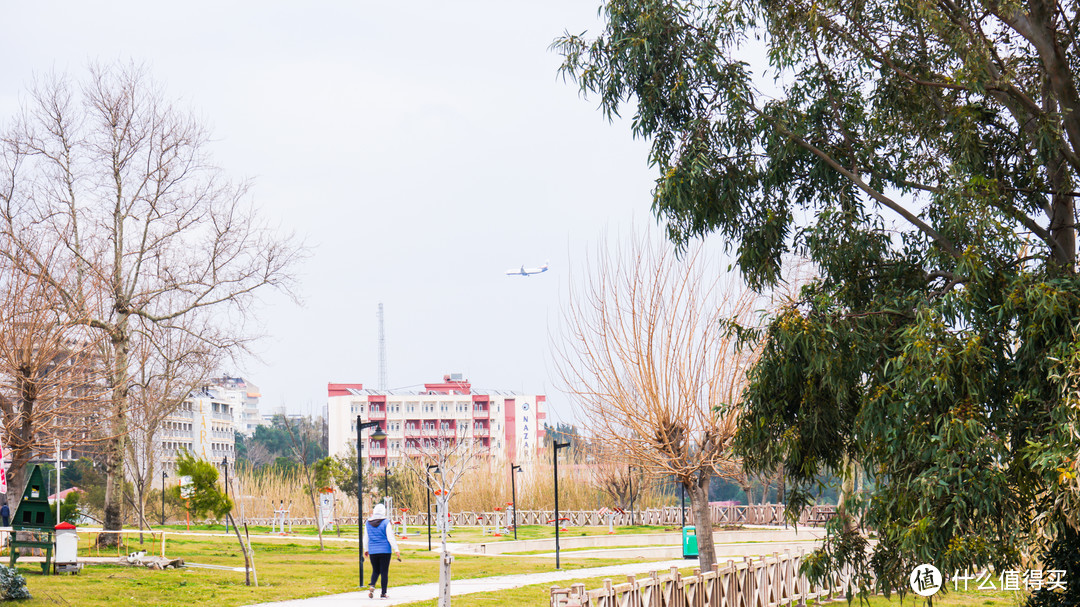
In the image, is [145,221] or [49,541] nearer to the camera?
[49,541]

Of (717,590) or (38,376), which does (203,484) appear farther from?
(717,590)

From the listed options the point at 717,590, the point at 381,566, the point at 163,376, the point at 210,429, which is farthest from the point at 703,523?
the point at 210,429

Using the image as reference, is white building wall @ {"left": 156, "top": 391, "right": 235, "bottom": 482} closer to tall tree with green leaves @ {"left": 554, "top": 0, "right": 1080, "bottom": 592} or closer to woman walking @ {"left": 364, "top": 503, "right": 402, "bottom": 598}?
woman walking @ {"left": 364, "top": 503, "right": 402, "bottom": 598}

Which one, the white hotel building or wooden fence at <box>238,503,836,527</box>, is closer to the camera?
wooden fence at <box>238,503,836,527</box>

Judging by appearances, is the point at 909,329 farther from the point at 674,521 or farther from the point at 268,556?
the point at 674,521

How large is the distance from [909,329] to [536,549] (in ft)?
76.7

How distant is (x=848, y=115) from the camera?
1101 centimetres

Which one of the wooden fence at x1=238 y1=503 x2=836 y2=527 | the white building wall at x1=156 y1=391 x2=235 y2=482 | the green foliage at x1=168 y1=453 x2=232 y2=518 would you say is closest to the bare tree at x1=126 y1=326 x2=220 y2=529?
the green foliage at x1=168 y1=453 x2=232 y2=518

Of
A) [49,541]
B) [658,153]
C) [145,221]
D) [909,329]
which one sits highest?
[145,221]

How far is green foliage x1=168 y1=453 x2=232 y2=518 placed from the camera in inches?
818

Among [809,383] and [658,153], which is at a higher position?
[658,153]

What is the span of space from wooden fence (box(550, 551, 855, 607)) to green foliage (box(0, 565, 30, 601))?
866 cm

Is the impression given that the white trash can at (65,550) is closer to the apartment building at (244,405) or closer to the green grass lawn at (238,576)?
the green grass lawn at (238,576)

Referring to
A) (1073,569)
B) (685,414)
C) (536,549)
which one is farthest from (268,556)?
(1073,569)
